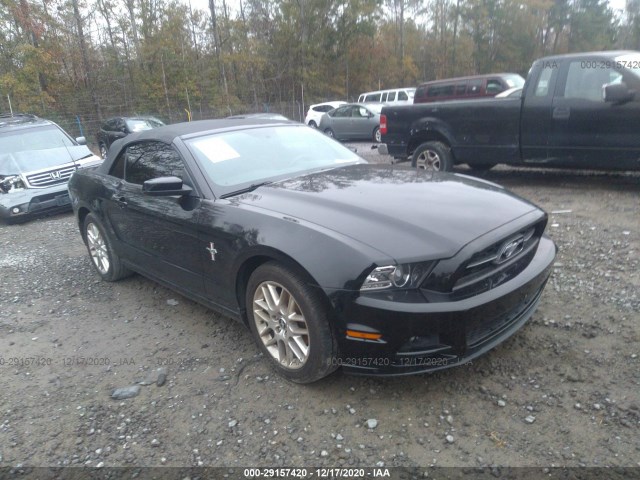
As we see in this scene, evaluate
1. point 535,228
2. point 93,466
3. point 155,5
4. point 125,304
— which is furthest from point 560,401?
point 155,5

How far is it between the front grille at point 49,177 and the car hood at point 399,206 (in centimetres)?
665

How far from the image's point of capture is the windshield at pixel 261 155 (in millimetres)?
3664

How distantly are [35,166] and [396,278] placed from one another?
27.2ft

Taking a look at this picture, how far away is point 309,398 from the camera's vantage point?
2.93 m

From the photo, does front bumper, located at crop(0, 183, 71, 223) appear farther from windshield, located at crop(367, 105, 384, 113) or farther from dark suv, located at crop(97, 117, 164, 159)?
windshield, located at crop(367, 105, 384, 113)

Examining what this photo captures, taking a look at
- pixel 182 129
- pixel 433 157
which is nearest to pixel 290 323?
pixel 182 129

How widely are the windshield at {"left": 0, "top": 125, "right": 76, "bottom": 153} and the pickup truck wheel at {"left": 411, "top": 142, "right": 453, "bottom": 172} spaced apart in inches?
261

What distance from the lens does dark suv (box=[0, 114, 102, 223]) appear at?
8.30 meters

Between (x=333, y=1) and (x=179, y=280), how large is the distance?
38.3 m

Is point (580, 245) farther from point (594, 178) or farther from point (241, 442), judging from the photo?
point (241, 442)

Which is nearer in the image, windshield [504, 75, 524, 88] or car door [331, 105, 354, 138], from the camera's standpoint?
windshield [504, 75, 524, 88]

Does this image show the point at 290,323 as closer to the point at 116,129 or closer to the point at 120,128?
the point at 120,128

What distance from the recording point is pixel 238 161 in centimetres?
379

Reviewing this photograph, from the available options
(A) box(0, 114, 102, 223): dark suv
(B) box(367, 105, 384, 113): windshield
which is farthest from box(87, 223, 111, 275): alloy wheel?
(B) box(367, 105, 384, 113): windshield
